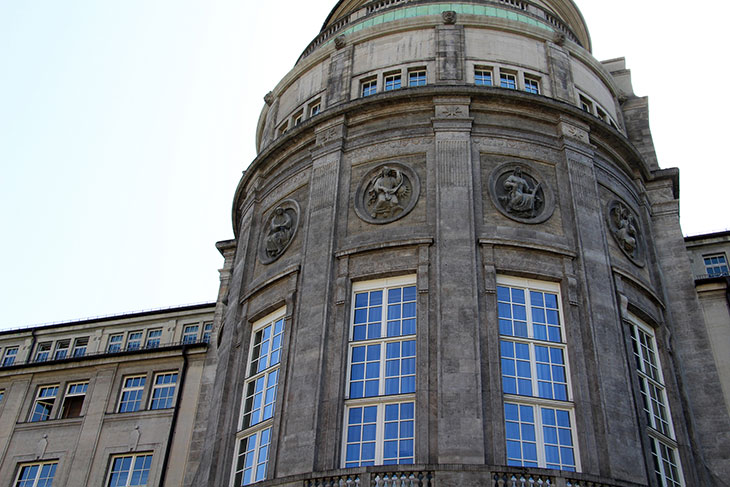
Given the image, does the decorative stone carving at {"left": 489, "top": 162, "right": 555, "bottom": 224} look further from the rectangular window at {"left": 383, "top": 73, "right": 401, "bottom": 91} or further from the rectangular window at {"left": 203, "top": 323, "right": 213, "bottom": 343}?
the rectangular window at {"left": 203, "top": 323, "right": 213, "bottom": 343}

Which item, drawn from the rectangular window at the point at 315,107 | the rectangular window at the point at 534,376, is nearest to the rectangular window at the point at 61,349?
the rectangular window at the point at 315,107

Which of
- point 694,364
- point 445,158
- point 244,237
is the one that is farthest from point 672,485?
point 244,237

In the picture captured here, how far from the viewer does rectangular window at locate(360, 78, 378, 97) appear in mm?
28047

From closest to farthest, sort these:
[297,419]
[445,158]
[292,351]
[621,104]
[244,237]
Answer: [297,419]
[292,351]
[445,158]
[244,237]
[621,104]

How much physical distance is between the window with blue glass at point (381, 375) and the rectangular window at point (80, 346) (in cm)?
2450

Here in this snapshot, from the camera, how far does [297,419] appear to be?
20328 millimetres

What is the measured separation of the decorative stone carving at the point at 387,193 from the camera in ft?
78.0

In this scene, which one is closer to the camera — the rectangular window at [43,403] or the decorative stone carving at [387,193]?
the decorative stone carving at [387,193]

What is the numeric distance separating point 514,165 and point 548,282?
4370 millimetres

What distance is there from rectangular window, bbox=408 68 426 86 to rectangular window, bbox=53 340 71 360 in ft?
84.9

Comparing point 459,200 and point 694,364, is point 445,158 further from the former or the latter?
point 694,364

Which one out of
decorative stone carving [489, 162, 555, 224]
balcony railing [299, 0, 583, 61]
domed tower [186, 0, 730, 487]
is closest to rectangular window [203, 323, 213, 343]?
domed tower [186, 0, 730, 487]

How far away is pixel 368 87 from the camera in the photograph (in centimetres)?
2830

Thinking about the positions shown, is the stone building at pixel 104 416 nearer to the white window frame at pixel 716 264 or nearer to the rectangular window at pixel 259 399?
the rectangular window at pixel 259 399
